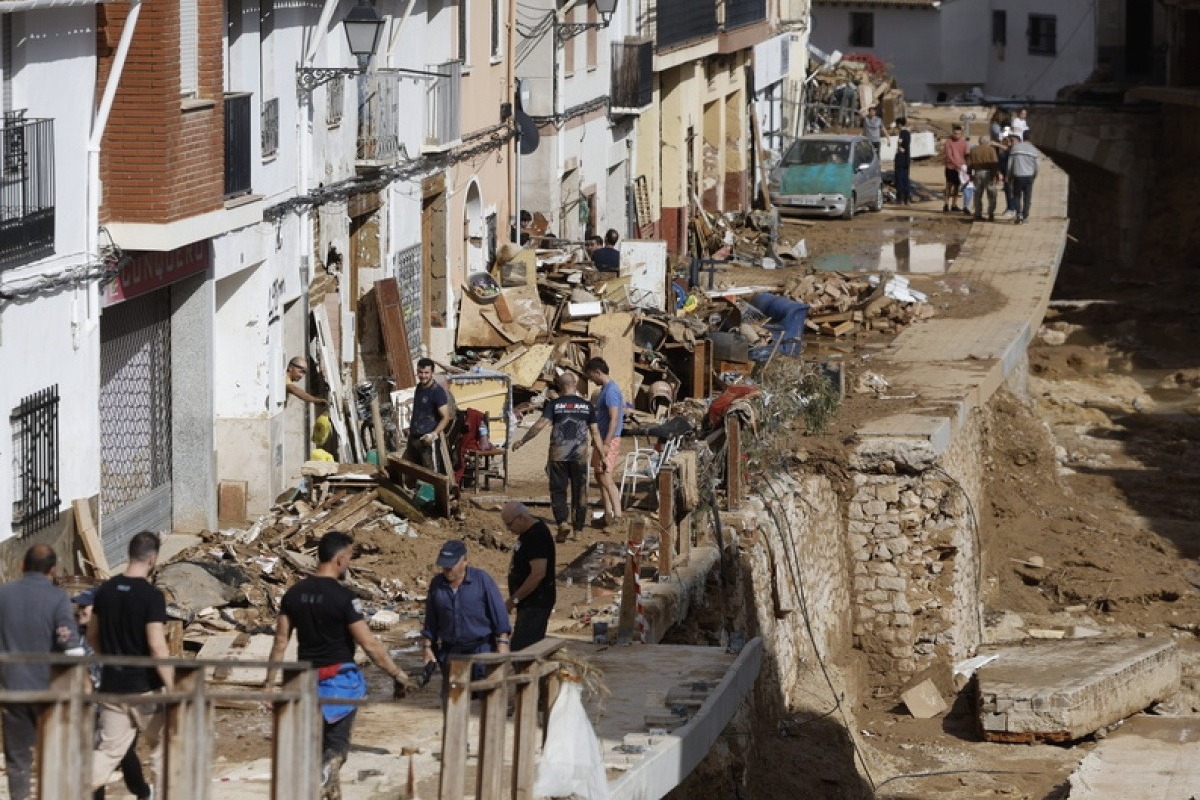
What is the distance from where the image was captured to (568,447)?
1812cm

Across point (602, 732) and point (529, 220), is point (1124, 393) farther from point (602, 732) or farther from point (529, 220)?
point (602, 732)

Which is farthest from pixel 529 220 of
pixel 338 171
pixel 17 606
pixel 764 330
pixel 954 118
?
pixel 954 118

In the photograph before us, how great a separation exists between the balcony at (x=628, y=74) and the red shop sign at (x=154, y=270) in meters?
17.6

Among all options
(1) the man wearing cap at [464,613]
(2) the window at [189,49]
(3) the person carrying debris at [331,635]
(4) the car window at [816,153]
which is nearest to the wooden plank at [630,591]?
(1) the man wearing cap at [464,613]

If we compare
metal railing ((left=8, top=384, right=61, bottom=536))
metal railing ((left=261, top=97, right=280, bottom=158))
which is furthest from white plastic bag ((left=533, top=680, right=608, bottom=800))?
metal railing ((left=261, top=97, right=280, bottom=158))

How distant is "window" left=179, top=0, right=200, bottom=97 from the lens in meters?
17.0

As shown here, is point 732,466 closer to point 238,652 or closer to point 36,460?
point 238,652

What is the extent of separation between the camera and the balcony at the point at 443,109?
24.5 meters

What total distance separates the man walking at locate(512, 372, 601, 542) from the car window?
23421mm

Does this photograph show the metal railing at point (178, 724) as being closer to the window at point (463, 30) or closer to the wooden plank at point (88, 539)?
the wooden plank at point (88, 539)

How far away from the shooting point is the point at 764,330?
2812 centimetres

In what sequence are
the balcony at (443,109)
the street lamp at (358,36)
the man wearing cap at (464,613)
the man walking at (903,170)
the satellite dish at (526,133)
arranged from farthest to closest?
the man walking at (903,170)
the satellite dish at (526,133)
the balcony at (443,109)
the street lamp at (358,36)
the man wearing cap at (464,613)

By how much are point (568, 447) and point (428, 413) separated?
1.84 meters

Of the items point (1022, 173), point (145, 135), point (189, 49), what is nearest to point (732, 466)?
point (189, 49)
